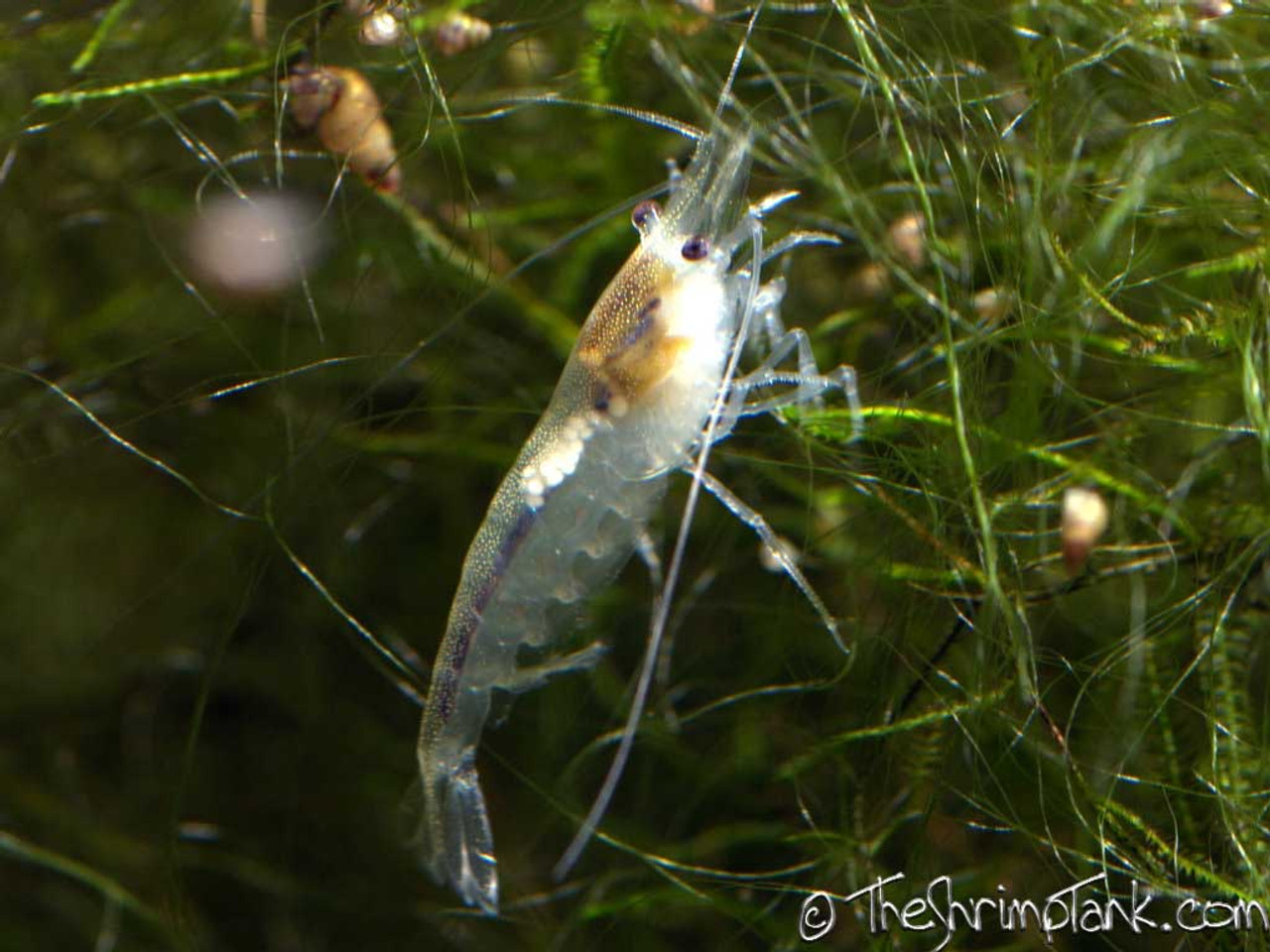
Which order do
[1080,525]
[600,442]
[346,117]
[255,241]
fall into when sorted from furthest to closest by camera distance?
[255,241], [346,117], [600,442], [1080,525]

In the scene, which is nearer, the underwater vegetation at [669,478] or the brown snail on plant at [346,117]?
the underwater vegetation at [669,478]

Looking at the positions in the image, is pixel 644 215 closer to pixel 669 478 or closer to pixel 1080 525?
pixel 669 478

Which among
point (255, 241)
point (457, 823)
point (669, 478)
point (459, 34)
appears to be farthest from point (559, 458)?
point (255, 241)

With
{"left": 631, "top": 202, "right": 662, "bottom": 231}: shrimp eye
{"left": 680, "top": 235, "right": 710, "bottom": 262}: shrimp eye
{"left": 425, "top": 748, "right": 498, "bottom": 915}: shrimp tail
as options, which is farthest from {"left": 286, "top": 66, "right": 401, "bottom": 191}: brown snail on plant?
{"left": 425, "top": 748, "right": 498, "bottom": 915}: shrimp tail

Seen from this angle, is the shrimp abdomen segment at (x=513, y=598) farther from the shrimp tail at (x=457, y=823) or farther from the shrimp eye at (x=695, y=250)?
the shrimp eye at (x=695, y=250)

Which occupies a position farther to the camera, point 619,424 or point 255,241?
point 255,241

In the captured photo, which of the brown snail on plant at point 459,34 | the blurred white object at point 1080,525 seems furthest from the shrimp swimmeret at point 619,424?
the brown snail on plant at point 459,34
